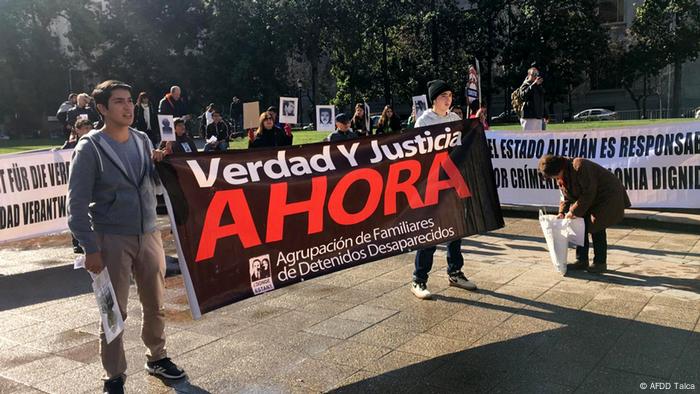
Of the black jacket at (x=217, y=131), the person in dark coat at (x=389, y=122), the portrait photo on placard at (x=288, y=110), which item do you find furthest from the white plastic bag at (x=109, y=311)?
the portrait photo on placard at (x=288, y=110)

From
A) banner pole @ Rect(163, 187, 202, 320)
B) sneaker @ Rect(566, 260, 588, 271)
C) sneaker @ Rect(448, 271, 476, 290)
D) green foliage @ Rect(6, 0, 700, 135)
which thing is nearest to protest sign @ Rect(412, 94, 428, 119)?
sneaker @ Rect(566, 260, 588, 271)

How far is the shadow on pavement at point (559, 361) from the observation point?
3646 millimetres

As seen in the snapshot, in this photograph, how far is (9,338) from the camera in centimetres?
486

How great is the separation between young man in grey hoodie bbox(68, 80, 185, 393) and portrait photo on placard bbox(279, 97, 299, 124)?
11404 millimetres

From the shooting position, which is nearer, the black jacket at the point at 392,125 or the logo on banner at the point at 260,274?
the logo on banner at the point at 260,274

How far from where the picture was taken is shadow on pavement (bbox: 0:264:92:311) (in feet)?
19.8

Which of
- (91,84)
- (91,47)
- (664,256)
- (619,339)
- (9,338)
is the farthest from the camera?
(91,84)

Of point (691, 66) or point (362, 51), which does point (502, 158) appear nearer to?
point (362, 51)

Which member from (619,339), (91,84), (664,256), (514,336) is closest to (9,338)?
(514,336)

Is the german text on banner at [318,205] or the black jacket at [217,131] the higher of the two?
the black jacket at [217,131]

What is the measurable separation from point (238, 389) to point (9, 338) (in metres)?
2.36

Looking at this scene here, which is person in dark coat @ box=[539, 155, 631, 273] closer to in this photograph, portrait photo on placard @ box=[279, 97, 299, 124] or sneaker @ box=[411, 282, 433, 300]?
sneaker @ box=[411, 282, 433, 300]

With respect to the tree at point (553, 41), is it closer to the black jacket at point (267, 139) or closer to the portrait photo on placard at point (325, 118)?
the portrait photo on placard at point (325, 118)

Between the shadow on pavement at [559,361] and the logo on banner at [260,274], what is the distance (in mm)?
913
